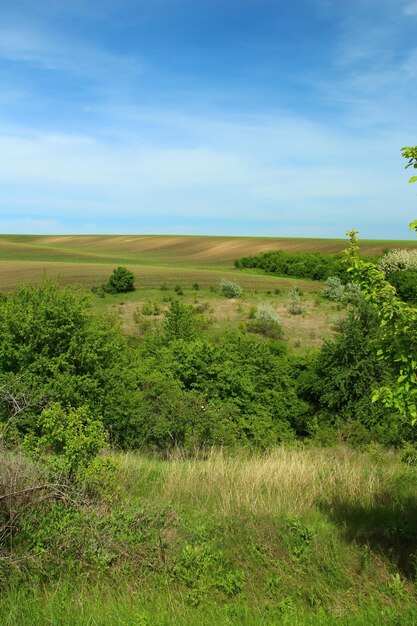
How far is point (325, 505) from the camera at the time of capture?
23.5 feet

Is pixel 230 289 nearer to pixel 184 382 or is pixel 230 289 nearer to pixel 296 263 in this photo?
pixel 296 263

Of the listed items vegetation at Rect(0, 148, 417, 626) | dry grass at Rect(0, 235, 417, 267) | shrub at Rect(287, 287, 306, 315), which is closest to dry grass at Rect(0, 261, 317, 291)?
shrub at Rect(287, 287, 306, 315)

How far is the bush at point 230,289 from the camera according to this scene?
202 ft

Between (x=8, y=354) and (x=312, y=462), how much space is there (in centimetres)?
1267

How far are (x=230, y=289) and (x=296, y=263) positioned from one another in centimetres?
2497

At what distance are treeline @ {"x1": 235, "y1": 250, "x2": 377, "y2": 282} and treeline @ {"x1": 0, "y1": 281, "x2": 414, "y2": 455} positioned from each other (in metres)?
43.8

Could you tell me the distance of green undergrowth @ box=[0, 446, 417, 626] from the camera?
181 inches

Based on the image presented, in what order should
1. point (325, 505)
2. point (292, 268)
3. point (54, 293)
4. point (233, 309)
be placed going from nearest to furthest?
point (325, 505)
point (54, 293)
point (233, 309)
point (292, 268)

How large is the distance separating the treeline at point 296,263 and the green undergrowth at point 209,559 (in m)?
64.8

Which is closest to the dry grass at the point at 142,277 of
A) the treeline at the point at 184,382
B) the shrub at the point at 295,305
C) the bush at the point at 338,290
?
the bush at the point at 338,290

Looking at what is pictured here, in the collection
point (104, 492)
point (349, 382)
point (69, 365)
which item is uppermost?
point (104, 492)

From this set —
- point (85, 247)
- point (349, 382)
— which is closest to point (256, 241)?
point (85, 247)

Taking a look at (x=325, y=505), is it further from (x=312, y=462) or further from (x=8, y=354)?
(x=8, y=354)

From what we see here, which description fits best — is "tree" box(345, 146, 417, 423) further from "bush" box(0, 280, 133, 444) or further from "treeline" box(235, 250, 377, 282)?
"treeline" box(235, 250, 377, 282)
